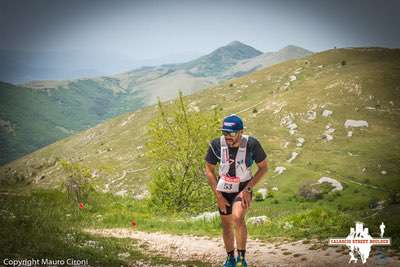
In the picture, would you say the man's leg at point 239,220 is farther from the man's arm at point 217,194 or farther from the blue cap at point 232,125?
the blue cap at point 232,125

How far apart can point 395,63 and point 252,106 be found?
199 feet

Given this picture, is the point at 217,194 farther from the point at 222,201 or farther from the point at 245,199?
the point at 245,199

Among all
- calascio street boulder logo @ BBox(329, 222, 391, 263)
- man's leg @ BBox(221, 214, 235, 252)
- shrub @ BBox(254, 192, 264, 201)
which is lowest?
shrub @ BBox(254, 192, 264, 201)

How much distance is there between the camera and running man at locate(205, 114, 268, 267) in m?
10.7

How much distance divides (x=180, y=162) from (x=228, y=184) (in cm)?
2146

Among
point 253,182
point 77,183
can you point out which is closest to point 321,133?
point 77,183

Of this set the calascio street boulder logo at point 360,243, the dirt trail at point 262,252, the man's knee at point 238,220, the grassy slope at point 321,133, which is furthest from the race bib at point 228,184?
the grassy slope at point 321,133

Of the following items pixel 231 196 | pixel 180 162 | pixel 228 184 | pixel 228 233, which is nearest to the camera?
pixel 228 184

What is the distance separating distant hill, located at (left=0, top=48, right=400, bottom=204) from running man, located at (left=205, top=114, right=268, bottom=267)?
241ft

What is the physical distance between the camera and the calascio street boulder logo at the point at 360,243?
11758mm

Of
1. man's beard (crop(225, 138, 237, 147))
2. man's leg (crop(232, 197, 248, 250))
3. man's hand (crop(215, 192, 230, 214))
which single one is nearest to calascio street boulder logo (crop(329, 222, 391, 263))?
man's leg (crop(232, 197, 248, 250))

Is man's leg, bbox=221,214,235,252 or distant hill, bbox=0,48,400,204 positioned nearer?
man's leg, bbox=221,214,235,252

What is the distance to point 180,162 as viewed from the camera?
3225 centimetres

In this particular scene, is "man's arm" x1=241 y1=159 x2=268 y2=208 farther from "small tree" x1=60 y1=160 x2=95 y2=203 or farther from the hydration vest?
"small tree" x1=60 y1=160 x2=95 y2=203
